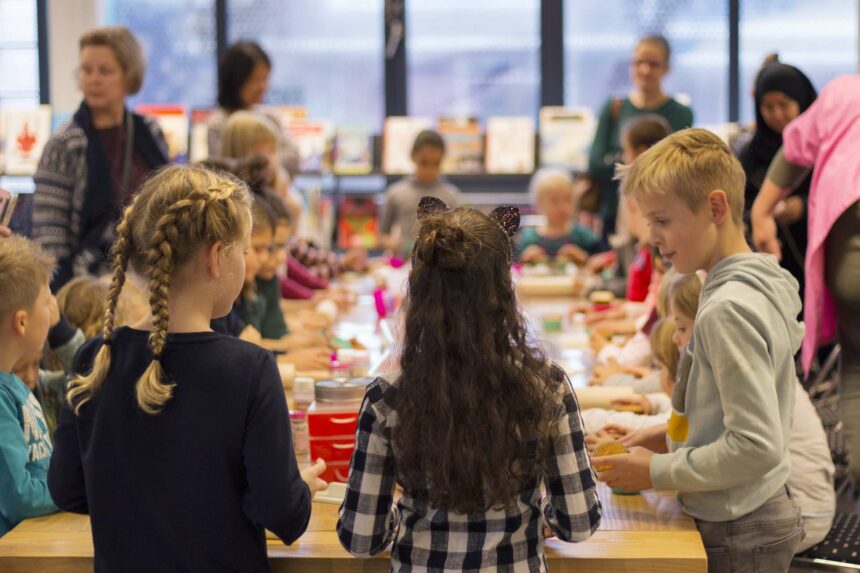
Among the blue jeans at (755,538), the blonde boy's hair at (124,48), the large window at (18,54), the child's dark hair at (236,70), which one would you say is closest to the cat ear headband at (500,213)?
the blue jeans at (755,538)

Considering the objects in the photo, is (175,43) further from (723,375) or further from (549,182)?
(723,375)

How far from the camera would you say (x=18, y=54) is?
9.11 meters

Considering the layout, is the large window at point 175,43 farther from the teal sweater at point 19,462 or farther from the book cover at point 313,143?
the teal sweater at point 19,462

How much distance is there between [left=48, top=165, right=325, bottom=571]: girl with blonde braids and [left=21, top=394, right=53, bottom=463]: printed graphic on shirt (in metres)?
0.40

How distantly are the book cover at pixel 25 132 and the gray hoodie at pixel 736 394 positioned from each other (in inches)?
273

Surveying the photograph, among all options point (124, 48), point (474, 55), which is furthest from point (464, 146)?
point (124, 48)

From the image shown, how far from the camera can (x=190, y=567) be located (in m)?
1.66

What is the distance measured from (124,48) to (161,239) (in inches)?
90.7

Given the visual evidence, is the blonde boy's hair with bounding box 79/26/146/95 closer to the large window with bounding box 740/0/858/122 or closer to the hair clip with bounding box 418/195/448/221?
the hair clip with bounding box 418/195/448/221

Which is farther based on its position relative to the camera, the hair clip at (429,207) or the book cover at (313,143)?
the book cover at (313,143)

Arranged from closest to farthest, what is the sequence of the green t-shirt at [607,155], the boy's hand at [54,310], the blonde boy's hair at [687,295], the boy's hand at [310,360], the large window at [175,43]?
1. the blonde boy's hair at [687,295]
2. the boy's hand at [54,310]
3. the boy's hand at [310,360]
4. the green t-shirt at [607,155]
5. the large window at [175,43]

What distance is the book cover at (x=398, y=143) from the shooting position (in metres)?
8.48

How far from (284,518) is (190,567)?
0.16 meters

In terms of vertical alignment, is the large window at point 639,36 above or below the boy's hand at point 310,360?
above
